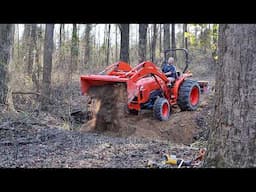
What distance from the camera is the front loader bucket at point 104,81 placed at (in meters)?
8.58

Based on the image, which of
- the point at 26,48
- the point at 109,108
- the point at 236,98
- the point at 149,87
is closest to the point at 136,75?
the point at 149,87

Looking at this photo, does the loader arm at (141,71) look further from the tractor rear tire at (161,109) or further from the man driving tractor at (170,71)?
the man driving tractor at (170,71)

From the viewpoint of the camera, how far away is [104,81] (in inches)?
345

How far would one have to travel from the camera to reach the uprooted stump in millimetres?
8766

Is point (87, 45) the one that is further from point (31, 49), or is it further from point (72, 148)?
point (72, 148)

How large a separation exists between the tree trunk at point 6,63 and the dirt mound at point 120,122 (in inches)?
73.8

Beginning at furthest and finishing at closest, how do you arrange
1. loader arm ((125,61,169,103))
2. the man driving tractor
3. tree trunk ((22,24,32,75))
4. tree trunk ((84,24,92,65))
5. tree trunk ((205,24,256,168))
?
1. tree trunk ((84,24,92,65))
2. tree trunk ((22,24,32,75))
3. the man driving tractor
4. loader arm ((125,61,169,103))
5. tree trunk ((205,24,256,168))

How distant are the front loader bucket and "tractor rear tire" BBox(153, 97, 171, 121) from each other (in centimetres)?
91

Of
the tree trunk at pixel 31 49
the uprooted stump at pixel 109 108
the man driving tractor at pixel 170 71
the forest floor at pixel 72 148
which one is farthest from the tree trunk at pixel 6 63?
the tree trunk at pixel 31 49

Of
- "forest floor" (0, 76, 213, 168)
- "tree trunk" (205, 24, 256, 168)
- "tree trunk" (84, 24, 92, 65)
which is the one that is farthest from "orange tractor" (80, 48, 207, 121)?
"tree trunk" (84, 24, 92, 65)

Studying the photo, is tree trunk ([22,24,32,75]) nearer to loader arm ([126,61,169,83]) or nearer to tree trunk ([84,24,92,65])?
tree trunk ([84,24,92,65])

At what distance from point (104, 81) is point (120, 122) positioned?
1.06m
